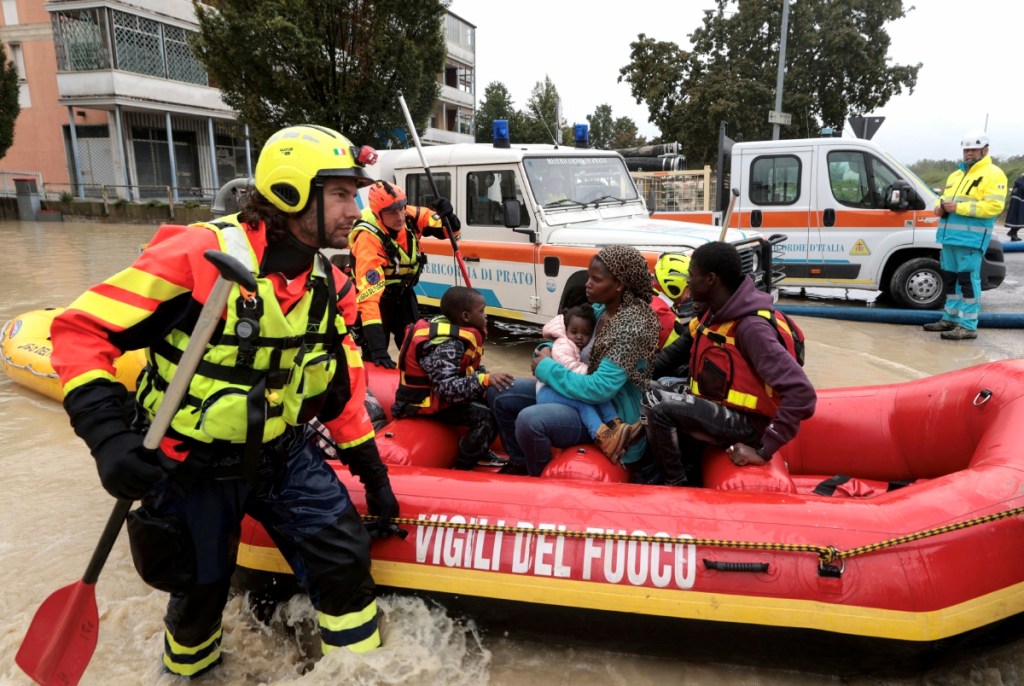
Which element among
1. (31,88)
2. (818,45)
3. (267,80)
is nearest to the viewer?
(267,80)

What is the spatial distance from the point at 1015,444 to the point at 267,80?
44.3 feet

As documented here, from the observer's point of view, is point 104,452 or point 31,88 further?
point 31,88

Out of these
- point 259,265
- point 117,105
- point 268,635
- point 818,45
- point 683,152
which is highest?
point 818,45

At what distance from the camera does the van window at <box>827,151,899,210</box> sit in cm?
891

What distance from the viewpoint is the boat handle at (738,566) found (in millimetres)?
2737

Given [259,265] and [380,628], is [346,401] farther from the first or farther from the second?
[380,628]

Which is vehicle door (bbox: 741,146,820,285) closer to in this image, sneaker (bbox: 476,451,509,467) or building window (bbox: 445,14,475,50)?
sneaker (bbox: 476,451,509,467)

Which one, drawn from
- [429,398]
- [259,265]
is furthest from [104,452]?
[429,398]

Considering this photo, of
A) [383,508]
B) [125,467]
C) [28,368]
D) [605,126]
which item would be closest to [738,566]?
[383,508]

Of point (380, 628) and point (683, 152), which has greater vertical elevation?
point (683, 152)

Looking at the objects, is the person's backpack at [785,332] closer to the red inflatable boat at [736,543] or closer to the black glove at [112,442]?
the red inflatable boat at [736,543]

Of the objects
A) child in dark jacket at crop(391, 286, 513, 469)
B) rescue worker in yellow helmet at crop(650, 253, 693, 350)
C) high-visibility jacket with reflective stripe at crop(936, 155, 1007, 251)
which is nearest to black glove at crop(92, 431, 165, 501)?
child in dark jacket at crop(391, 286, 513, 469)

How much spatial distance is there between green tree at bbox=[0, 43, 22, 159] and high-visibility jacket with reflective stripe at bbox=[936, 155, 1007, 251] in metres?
25.8

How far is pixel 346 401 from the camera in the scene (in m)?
2.73
